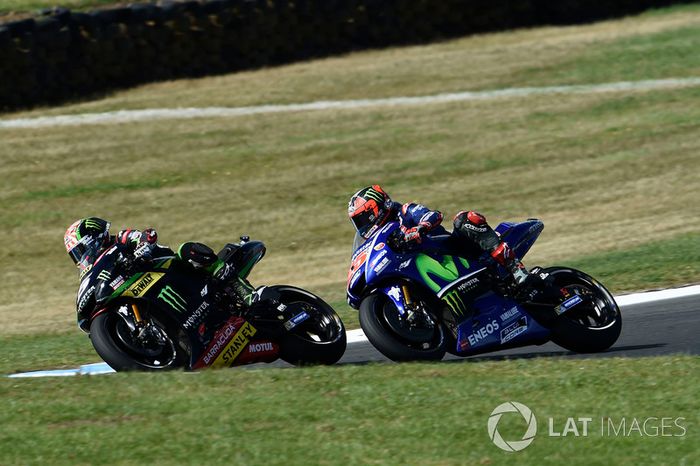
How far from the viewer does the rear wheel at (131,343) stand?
8.98 meters

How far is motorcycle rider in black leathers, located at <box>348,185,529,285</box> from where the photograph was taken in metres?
9.59

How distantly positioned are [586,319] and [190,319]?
3.35m

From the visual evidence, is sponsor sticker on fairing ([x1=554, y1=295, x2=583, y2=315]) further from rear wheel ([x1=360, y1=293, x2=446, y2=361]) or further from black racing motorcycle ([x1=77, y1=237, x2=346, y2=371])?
black racing motorcycle ([x1=77, y1=237, x2=346, y2=371])

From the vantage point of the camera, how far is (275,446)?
6957 millimetres

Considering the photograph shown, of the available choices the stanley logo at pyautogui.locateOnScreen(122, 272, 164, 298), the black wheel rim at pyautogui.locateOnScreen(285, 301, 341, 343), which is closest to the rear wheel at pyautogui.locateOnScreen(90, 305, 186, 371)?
the stanley logo at pyautogui.locateOnScreen(122, 272, 164, 298)

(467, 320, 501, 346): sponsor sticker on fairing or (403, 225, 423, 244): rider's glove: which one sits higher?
(403, 225, 423, 244): rider's glove

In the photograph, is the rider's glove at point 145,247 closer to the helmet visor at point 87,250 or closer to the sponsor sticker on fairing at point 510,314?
the helmet visor at point 87,250

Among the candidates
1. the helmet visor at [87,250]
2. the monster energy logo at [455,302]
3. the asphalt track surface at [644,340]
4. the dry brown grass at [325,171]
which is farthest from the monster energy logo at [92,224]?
the dry brown grass at [325,171]

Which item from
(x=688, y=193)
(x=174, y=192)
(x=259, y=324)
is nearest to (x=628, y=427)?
(x=259, y=324)

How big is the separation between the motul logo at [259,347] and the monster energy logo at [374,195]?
1.51 metres

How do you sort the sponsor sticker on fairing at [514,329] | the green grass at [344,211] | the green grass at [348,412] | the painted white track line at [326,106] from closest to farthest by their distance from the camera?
the green grass at [348,412], the green grass at [344,211], the sponsor sticker on fairing at [514,329], the painted white track line at [326,106]

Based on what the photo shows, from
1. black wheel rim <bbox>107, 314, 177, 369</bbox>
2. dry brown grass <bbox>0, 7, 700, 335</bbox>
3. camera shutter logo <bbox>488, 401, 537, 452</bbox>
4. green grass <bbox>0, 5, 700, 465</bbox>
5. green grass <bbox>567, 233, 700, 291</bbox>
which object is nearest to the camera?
camera shutter logo <bbox>488, 401, 537, 452</bbox>

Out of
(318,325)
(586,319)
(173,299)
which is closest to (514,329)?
(586,319)

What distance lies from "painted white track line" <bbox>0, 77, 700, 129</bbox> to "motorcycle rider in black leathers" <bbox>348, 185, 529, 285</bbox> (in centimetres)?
1300
